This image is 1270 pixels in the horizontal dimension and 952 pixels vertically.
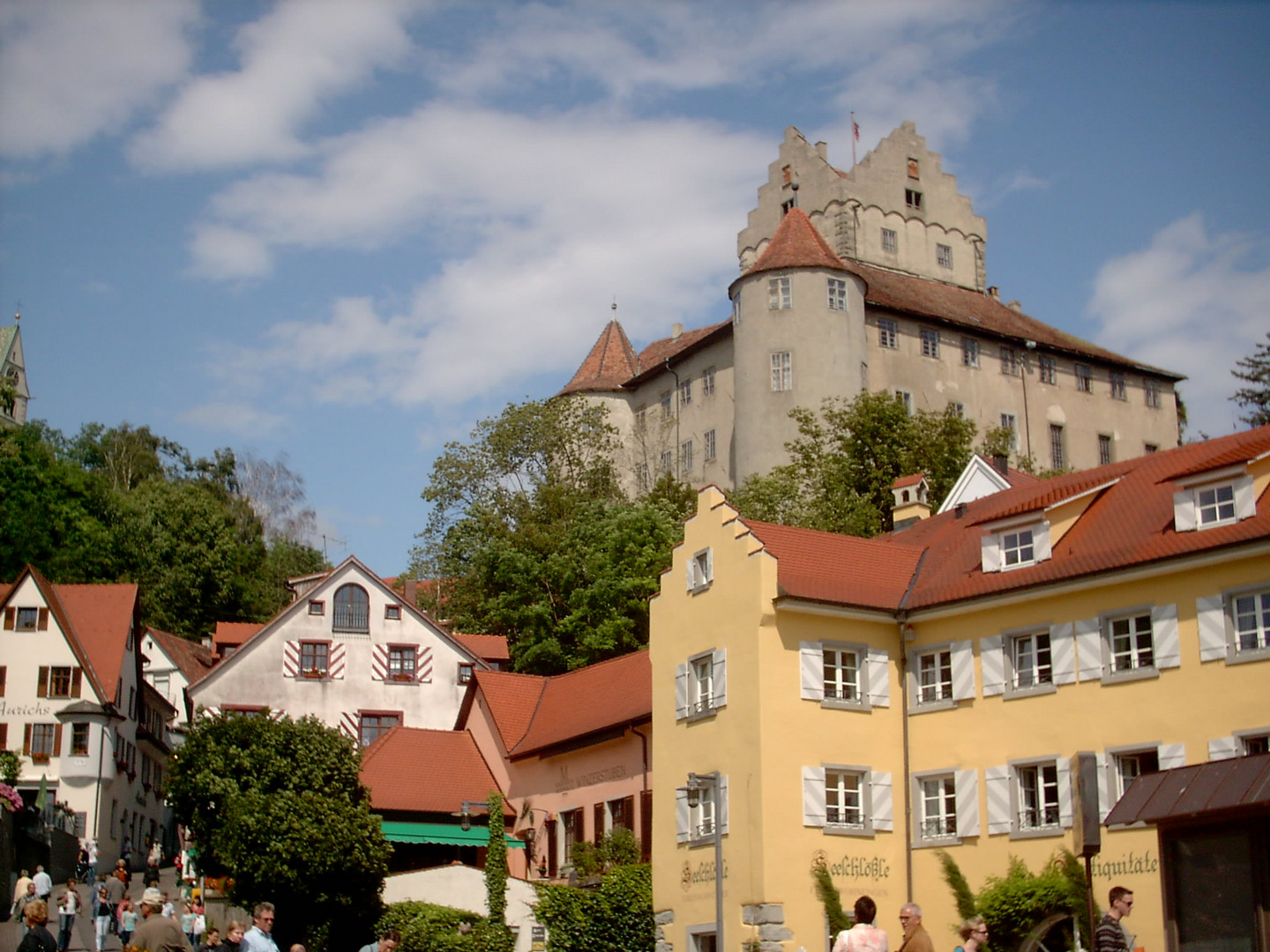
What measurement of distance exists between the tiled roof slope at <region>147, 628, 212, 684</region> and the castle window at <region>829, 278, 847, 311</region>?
111ft

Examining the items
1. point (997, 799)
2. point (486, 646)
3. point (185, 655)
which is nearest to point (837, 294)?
point (486, 646)

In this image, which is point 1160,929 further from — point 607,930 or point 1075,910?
point 607,930

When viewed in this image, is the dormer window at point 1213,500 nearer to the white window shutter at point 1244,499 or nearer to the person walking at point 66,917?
the white window shutter at point 1244,499

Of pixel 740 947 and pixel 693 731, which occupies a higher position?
pixel 693 731

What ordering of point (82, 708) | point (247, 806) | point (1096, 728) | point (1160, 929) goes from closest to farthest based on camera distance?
point (1160, 929) < point (1096, 728) < point (247, 806) < point (82, 708)

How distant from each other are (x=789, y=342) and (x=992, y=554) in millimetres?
45120

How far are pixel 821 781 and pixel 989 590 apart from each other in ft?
17.5

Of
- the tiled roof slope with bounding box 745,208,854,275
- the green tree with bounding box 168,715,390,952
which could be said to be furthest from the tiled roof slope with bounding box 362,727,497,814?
the tiled roof slope with bounding box 745,208,854,275

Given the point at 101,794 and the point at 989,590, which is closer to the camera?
the point at 989,590

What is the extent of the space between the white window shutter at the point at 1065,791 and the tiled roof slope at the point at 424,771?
64.4ft

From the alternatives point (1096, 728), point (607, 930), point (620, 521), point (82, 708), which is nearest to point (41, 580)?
point (82, 708)

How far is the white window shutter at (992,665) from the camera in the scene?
3553cm

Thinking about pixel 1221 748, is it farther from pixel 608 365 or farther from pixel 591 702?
pixel 608 365

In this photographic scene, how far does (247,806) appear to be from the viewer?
4266 centimetres
